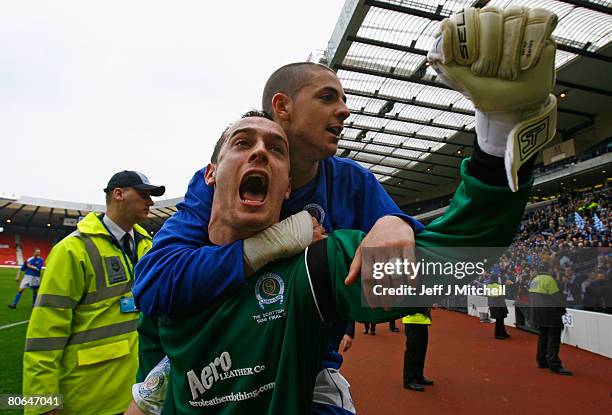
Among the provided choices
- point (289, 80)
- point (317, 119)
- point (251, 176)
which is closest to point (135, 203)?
point (289, 80)

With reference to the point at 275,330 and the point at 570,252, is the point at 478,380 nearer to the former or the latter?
the point at 275,330

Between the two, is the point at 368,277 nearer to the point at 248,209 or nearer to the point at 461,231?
the point at 461,231

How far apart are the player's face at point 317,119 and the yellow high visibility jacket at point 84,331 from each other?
1.88m

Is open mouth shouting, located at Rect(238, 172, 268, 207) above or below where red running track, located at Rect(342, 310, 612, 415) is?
above

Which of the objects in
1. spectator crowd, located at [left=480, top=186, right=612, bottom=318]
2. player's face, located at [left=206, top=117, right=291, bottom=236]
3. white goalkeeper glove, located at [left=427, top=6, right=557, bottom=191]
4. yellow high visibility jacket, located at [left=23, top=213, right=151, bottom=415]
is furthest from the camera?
spectator crowd, located at [left=480, top=186, right=612, bottom=318]

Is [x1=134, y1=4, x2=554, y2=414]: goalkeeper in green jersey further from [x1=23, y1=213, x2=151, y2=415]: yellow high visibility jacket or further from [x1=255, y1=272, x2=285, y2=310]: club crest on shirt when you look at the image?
[x1=23, y1=213, x2=151, y2=415]: yellow high visibility jacket

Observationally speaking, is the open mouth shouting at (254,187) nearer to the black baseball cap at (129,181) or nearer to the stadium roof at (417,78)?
the black baseball cap at (129,181)

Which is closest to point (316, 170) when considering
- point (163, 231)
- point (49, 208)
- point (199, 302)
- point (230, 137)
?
point (230, 137)

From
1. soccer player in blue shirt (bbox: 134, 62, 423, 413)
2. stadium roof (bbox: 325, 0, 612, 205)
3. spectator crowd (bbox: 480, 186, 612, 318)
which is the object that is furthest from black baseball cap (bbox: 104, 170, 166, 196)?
spectator crowd (bbox: 480, 186, 612, 318)

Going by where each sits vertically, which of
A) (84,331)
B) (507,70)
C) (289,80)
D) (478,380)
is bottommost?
(478,380)

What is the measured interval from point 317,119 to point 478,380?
23.5ft

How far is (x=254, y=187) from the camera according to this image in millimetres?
1369

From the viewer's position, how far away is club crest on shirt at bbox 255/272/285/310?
4.05 ft

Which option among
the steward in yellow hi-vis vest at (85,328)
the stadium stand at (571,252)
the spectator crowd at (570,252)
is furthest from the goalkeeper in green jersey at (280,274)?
the stadium stand at (571,252)
